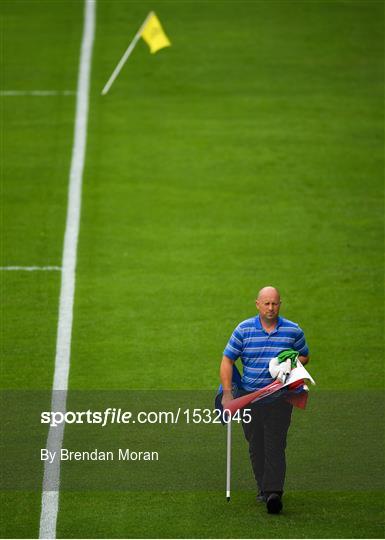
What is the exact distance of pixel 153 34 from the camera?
832 inches

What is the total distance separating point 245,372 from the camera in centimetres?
1035

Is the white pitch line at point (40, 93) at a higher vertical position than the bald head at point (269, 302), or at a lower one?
higher

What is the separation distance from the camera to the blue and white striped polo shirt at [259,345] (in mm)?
10203

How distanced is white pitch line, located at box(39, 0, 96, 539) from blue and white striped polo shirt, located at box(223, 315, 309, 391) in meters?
2.12

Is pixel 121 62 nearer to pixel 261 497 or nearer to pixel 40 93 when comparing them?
pixel 40 93

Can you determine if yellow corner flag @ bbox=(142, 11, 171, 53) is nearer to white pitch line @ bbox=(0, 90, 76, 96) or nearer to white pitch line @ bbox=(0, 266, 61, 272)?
white pitch line @ bbox=(0, 90, 76, 96)

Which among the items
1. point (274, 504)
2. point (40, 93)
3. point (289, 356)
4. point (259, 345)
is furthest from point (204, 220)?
point (274, 504)

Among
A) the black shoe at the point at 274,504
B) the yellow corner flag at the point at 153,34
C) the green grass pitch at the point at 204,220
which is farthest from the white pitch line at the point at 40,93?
the black shoe at the point at 274,504

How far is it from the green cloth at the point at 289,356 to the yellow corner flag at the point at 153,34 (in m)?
11.7

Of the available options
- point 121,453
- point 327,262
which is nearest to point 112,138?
point 327,262

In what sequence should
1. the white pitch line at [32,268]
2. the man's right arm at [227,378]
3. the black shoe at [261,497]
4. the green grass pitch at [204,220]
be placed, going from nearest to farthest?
the man's right arm at [227,378] → the black shoe at [261,497] → the green grass pitch at [204,220] → the white pitch line at [32,268]

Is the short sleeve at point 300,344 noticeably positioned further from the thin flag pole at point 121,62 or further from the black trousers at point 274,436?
the thin flag pole at point 121,62

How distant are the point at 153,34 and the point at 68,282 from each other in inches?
272

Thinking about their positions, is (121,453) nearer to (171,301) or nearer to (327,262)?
(171,301)
